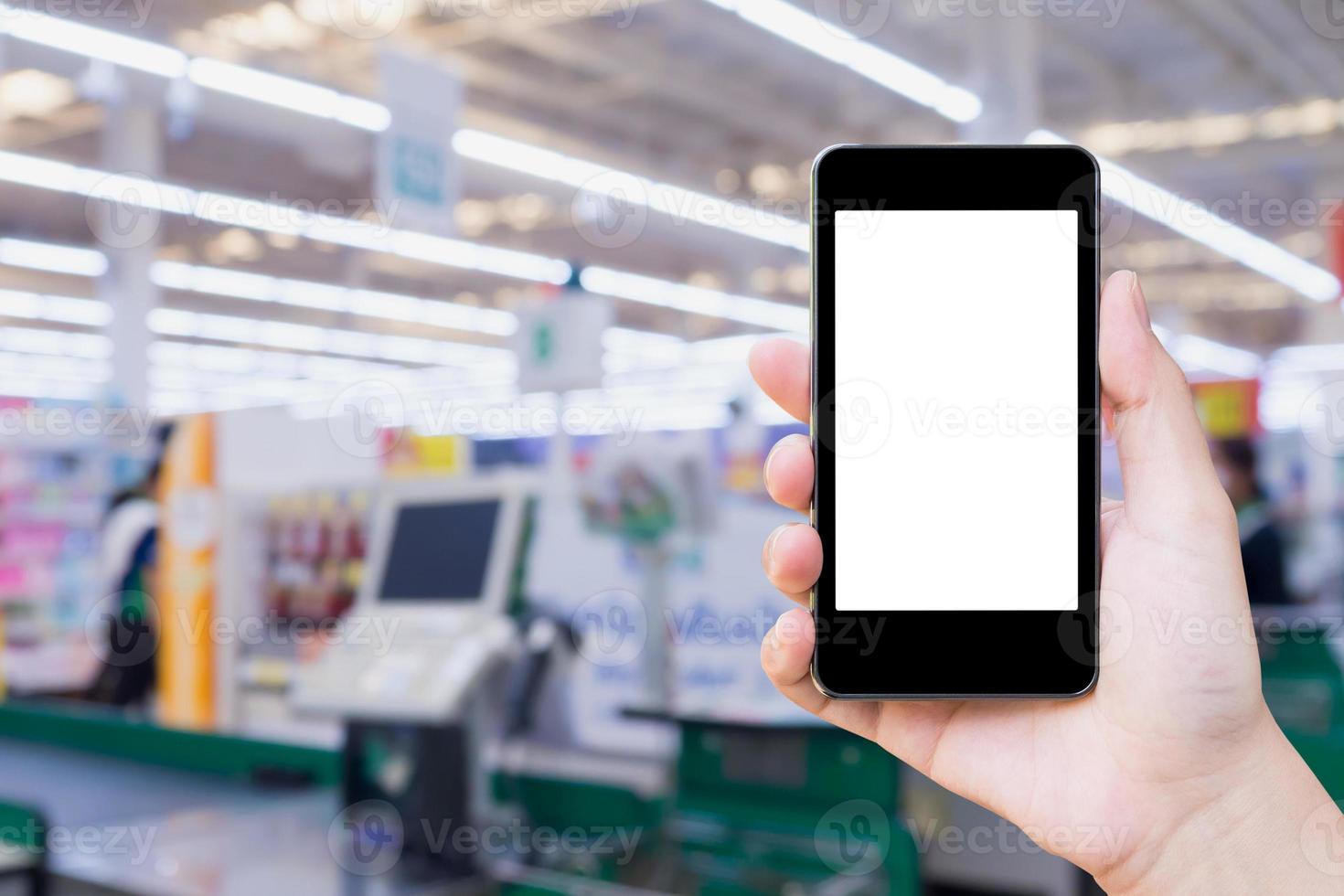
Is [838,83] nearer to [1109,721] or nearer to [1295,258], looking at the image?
[1295,258]

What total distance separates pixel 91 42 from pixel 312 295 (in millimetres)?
7314

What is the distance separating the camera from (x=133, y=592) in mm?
4426

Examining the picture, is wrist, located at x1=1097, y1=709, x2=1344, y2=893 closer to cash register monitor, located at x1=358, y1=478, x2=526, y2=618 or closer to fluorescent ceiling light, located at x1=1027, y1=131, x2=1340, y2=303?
cash register monitor, located at x1=358, y1=478, x2=526, y2=618

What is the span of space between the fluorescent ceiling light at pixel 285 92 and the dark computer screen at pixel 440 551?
15.3 ft

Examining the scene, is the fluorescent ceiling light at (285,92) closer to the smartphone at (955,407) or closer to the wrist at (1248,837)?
the smartphone at (955,407)

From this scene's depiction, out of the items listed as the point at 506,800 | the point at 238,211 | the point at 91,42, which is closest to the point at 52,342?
the point at 238,211

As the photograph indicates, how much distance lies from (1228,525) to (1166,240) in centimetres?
1357

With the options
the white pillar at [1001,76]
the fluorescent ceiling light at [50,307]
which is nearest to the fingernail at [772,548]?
the white pillar at [1001,76]

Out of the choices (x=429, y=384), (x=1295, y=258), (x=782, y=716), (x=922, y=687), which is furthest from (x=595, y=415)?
(x=429, y=384)

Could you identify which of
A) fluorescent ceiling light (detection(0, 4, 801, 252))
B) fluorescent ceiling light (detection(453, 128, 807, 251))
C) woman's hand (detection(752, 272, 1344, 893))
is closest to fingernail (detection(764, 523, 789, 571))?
woman's hand (detection(752, 272, 1344, 893))

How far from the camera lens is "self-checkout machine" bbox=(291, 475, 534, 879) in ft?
8.16

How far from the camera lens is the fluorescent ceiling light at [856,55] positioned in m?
5.61

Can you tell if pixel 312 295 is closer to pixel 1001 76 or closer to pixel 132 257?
pixel 132 257

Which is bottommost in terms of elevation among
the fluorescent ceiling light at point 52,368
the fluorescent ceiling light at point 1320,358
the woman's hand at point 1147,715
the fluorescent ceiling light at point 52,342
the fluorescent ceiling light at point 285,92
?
the woman's hand at point 1147,715
